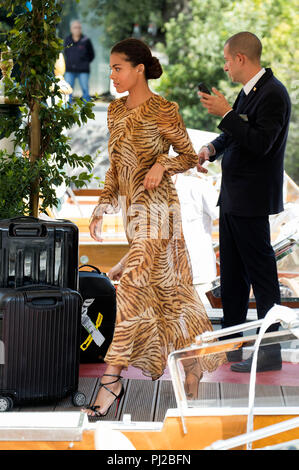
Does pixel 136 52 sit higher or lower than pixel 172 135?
higher

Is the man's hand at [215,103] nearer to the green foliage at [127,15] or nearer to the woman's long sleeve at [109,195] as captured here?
the woman's long sleeve at [109,195]

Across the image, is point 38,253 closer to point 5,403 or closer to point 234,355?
point 5,403

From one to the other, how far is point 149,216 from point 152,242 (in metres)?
0.10

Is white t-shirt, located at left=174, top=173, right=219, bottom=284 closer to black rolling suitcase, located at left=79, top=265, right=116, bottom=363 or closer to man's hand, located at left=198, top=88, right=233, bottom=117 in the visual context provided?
black rolling suitcase, located at left=79, top=265, right=116, bottom=363

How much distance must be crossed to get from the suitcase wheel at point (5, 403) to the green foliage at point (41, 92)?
102 cm

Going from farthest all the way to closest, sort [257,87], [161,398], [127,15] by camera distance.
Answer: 1. [127,15]
2. [257,87]
3. [161,398]

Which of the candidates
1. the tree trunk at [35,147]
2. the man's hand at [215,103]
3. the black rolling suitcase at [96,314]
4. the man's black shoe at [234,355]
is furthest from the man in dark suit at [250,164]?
the man's black shoe at [234,355]

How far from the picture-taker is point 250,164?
359cm

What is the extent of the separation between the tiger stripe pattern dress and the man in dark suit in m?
0.32

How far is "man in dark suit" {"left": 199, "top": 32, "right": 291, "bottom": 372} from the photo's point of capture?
11.2 ft

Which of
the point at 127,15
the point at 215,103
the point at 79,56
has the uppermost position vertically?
the point at 127,15

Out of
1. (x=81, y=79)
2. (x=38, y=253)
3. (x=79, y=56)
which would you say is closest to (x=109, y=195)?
(x=38, y=253)
